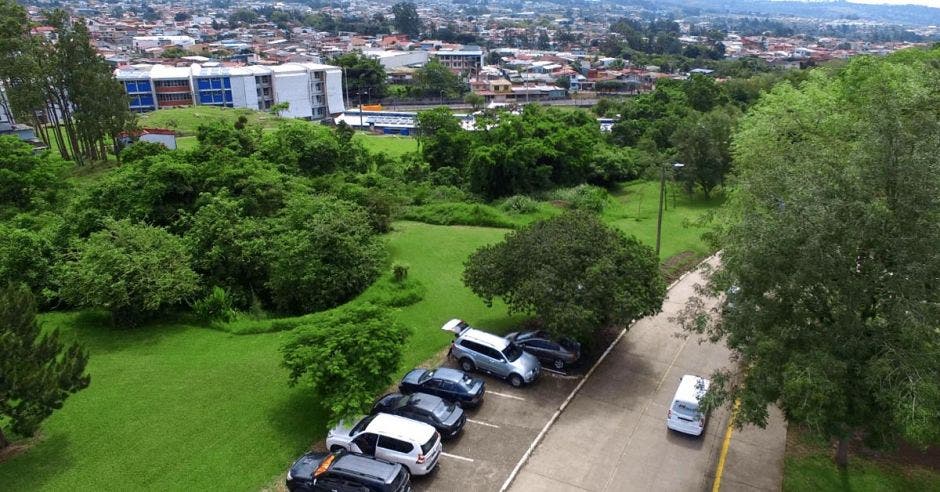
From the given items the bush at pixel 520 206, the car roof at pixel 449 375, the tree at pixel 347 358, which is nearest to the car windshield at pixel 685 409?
the car roof at pixel 449 375

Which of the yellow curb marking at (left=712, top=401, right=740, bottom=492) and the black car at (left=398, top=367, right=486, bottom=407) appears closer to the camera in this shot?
the yellow curb marking at (left=712, top=401, right=740, bottom=492)

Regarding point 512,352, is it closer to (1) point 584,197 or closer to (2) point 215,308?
(2) point 215,308

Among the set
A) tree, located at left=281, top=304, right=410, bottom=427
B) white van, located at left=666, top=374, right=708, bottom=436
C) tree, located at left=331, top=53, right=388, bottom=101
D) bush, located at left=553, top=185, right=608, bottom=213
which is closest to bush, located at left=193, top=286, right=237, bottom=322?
tree, located at left=281, top=304, right=410, bottom=427

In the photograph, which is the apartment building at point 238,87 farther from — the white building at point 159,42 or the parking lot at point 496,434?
the white building at point 159,42

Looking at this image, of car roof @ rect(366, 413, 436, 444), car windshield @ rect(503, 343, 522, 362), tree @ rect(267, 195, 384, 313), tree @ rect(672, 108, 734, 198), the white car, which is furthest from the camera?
tree @ rect(672, 108, 734, 198)

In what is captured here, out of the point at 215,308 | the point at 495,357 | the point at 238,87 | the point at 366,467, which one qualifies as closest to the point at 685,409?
the point at 495,357

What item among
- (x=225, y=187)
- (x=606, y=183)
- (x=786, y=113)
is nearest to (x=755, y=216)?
(x=786, y=113)

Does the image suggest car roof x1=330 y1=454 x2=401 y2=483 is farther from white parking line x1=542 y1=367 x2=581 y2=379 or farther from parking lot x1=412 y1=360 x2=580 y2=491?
white parking line x1=542 y1=367 x2=581 y2=379
